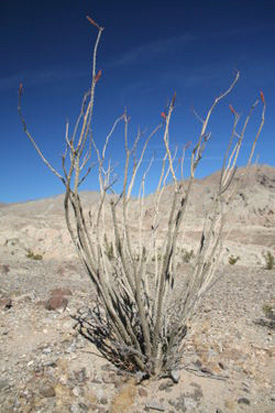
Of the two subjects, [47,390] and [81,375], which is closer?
[47,390]

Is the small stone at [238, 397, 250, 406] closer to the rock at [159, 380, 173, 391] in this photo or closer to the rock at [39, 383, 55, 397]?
the rock at [159, 380, 173, 391]

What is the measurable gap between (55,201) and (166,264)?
4421 cm

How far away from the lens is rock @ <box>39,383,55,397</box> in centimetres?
255

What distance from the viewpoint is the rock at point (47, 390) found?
8.36 feet

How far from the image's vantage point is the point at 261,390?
2.66 metres

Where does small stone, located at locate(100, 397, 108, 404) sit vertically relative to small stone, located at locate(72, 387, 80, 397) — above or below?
below

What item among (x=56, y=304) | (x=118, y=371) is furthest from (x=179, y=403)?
(x=56, y=304)

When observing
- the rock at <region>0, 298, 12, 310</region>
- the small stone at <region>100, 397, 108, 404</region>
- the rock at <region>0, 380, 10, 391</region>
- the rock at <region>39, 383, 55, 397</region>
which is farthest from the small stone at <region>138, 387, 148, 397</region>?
the rock at <region>0, 298, 12, 310</region>

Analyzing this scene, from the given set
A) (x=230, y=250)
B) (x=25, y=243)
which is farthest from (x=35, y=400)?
(x=230, y=250)

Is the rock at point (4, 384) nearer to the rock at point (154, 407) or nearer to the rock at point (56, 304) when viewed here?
the rock at point (154, 407)

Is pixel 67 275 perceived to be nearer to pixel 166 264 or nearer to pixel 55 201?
pixel 166 264

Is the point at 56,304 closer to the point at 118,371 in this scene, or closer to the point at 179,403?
the point at 118,371

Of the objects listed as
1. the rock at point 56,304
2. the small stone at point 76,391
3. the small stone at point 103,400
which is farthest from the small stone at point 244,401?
the rock at point 56,304

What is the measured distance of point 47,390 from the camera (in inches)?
102
